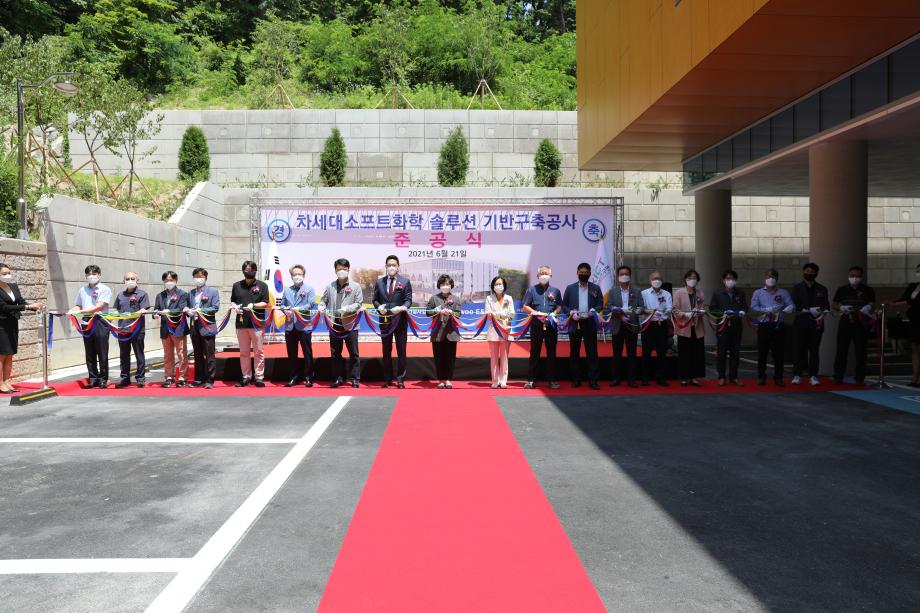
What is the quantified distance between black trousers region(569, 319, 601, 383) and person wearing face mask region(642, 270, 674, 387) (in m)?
0.85

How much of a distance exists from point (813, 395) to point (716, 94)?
17.0 ft

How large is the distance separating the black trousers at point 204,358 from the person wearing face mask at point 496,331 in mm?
4483

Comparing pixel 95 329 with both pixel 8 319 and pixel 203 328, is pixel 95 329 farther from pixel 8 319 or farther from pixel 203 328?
pixel 203 328

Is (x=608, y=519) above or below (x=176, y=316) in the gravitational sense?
below

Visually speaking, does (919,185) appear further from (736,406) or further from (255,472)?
(255,472)

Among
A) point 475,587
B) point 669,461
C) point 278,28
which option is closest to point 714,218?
point 669,461

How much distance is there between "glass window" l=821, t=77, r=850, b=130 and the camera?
10.5 metres

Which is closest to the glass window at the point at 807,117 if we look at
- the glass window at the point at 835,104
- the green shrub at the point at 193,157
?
the glass window at the point at 835,104

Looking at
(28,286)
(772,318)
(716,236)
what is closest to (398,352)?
(772,318)

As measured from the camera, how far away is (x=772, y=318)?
35.0 feet

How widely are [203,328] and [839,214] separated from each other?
10.7 metres

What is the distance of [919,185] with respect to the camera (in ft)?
54.8

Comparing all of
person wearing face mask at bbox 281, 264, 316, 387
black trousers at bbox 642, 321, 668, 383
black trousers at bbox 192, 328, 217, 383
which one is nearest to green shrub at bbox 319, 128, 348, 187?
person wearing face mask at bbox 281, 264, 316, 387

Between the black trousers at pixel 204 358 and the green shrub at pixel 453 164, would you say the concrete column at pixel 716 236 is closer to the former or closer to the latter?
the green shrub at pixel 453 164
